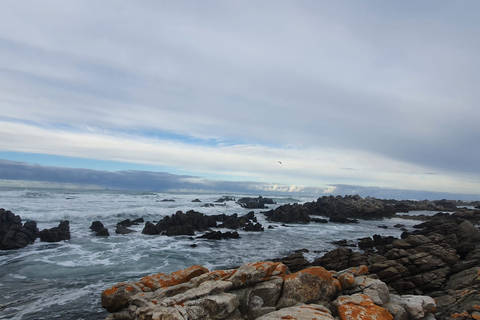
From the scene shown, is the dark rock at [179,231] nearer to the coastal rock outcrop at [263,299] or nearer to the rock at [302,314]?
the coastal rock outcrop at [263,299]

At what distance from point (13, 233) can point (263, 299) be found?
23685 mm

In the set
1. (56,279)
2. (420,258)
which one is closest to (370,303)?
(420,258)

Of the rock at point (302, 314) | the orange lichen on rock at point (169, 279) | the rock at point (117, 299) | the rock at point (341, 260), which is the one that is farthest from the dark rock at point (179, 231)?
the rock at point (302, 314)

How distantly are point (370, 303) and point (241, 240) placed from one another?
A: 2021cm

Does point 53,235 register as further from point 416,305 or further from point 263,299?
point 416,305

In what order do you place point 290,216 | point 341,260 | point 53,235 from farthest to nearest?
1. point 290,216
2. point 53,235
3. point 341,260

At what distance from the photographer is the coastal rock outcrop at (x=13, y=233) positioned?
795 inches

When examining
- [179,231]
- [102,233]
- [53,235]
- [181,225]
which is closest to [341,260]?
[179,231]

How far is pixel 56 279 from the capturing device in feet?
45.0

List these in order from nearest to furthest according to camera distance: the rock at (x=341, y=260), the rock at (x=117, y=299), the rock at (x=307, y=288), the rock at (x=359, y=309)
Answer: the rock at (x=359, y=309), the rock at (x=307, y=288), the rock at (x=117, y=299), the rock at (x=341, y=260)

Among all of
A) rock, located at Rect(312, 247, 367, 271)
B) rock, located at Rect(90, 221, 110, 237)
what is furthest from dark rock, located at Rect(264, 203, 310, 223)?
rock, located at Rect(90, 221, 110, 237)

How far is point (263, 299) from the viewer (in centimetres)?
716

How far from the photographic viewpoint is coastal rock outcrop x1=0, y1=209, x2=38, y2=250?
20.2 m

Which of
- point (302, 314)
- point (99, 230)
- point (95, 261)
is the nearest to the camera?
point (302, 314)
